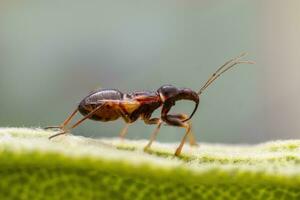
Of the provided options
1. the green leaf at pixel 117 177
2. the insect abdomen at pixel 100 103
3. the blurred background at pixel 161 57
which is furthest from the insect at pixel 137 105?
the blurred background at pixel 161 57

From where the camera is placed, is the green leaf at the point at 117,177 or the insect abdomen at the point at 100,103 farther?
the insect abdomen at the point at 100,103

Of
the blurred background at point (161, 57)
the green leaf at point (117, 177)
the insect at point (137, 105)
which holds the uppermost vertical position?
the green leaf at point (117, 177)

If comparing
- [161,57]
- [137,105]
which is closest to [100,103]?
[137,105]

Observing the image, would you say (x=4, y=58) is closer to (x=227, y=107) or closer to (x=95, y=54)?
(x=95, y=54)

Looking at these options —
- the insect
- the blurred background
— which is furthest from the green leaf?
the blurred background

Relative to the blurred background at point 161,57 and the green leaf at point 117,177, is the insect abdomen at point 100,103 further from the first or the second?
the blurred background at point 161,57

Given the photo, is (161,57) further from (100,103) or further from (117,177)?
(117,177)

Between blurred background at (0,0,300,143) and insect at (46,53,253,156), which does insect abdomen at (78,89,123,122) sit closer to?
insect at (46,53,253,156)

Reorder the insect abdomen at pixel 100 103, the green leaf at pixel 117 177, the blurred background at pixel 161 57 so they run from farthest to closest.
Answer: the blurred background at pixel 161 57, the insect abdomen at pixel 100 103, the green leaf at pixel 117 177
